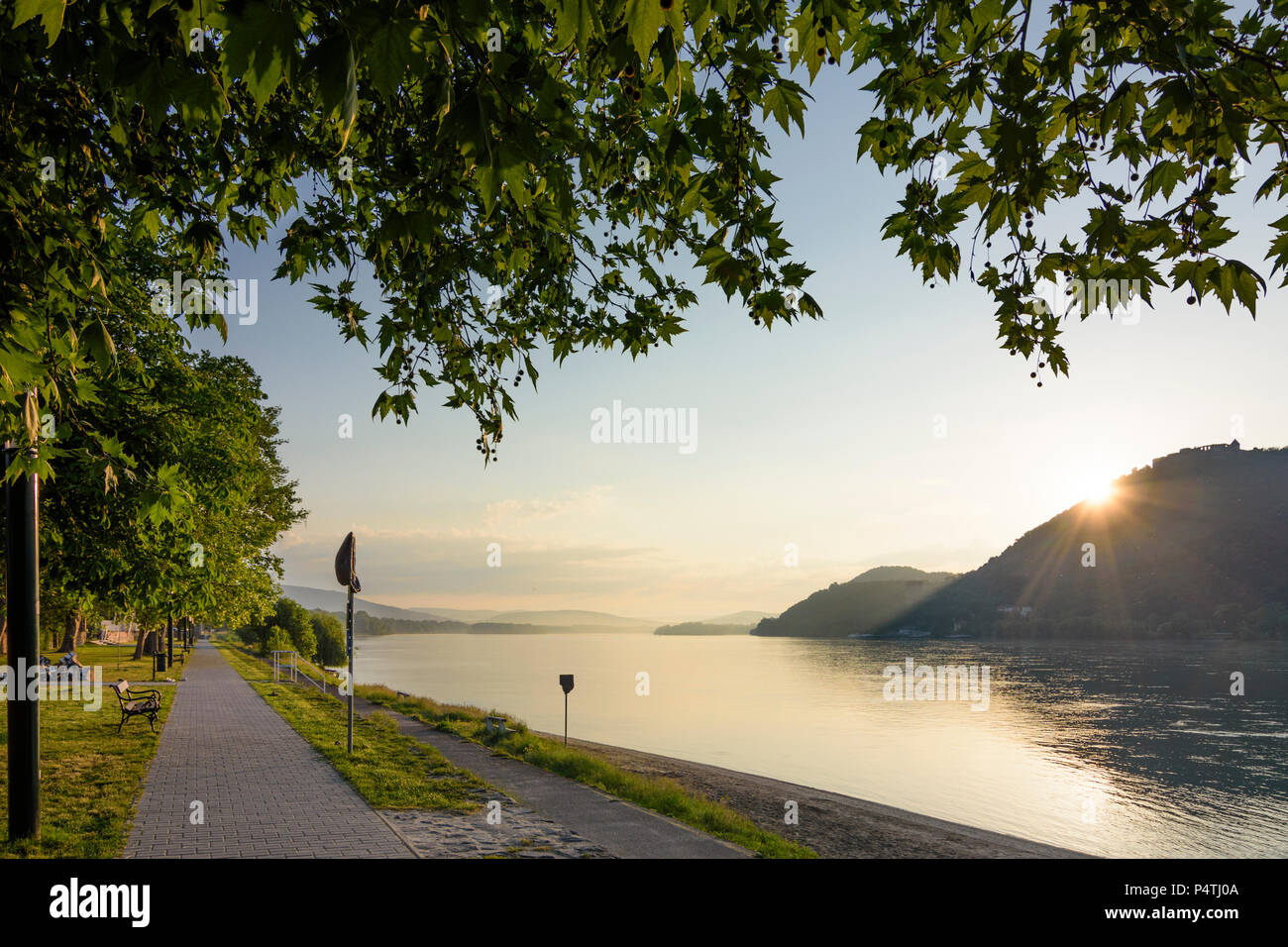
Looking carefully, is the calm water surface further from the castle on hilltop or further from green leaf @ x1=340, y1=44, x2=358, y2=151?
the castle on hilltop

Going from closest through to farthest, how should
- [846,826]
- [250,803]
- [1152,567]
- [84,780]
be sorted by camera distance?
[250,803] → [84,780] → [846,826] → [1152,567]

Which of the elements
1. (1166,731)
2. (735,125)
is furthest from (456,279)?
(1166,731)

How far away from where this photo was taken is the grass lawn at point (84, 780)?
759cm

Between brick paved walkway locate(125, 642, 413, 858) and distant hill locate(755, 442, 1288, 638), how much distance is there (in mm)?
156522

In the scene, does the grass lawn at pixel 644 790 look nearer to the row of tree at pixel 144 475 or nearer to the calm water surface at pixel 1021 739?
the row of tree at pixel 144 475

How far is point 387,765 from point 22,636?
6.86m

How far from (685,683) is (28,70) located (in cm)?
8917

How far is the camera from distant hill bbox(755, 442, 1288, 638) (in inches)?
5226

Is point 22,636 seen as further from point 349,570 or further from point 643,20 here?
point 643,20

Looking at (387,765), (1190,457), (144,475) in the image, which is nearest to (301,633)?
(387,765)

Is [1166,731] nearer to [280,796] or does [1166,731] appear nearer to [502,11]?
[280,796]

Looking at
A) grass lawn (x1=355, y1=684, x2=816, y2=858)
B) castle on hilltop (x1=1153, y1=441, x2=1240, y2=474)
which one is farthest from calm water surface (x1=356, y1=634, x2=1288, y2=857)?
castle on hilltop (x1=1153, y1=441, x2=1240, y2=474)

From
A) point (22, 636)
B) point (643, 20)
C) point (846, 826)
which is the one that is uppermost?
point (643, 20)

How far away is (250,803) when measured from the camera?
9.84m
